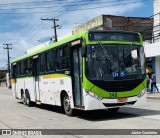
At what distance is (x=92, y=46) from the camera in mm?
13422

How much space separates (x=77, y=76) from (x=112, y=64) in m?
1.48

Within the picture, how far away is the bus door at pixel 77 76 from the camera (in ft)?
45.6

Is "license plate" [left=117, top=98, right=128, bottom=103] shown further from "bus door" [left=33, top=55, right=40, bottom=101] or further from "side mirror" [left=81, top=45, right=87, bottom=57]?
"bus door" [left=33, top=55, right=40, bottom=101]

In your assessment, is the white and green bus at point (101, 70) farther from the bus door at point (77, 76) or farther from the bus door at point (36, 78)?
the bus door at point (36, 78)

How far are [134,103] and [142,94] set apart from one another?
50cm

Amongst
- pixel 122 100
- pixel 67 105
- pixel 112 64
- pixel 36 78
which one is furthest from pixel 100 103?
pixel 36 78

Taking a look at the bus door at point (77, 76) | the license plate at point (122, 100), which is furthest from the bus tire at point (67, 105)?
the license plate at point (122, 100)

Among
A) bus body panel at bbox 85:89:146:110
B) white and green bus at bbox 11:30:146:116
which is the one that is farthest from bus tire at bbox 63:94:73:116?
bus body panel at bbox 85:89:146:110

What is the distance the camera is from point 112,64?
1345cm

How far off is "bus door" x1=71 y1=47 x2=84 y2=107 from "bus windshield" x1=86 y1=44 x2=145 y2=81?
2.14 feet

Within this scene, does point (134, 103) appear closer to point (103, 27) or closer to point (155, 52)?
point (155, 52)

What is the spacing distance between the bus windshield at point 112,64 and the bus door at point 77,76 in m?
0.65

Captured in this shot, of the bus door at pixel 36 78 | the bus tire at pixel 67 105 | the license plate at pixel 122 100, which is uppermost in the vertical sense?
the bus door at pixel 36 78

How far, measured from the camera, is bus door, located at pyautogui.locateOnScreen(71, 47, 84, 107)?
13891 millimetres
